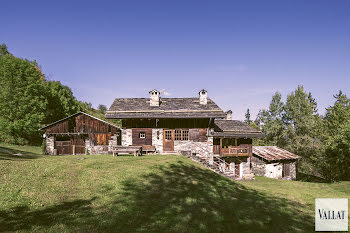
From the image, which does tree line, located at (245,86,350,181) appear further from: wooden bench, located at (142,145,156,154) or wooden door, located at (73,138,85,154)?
wooden door, located at (73,138,85,154)

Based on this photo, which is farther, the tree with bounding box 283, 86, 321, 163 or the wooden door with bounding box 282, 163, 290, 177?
the tree with bounding box 283, 86, 321, 163

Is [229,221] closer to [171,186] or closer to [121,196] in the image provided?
[171,186]

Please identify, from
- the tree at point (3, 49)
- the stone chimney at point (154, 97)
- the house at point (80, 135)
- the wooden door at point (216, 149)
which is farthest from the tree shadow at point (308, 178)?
the tree at point (3, 49)

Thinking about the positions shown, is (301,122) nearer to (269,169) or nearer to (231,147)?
(269,169)

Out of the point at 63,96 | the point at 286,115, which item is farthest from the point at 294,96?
the point at 63,96

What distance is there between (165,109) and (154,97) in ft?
8.56

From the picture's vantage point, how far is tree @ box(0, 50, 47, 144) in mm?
35781

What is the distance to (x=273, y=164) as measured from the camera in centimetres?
2986

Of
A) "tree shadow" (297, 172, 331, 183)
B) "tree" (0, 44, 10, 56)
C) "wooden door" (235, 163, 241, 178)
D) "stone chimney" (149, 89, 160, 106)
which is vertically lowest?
"tree shadow" (297, 172, 331, 183)

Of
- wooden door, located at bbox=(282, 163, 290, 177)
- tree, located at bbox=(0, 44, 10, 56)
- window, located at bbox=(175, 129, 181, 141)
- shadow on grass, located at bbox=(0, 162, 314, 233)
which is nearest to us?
shadow on grass, located at bbox=(0, 162, 314, 233)

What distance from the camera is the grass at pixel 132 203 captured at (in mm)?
7809

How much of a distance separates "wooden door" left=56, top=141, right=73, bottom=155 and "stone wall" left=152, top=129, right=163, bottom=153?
1446 cm

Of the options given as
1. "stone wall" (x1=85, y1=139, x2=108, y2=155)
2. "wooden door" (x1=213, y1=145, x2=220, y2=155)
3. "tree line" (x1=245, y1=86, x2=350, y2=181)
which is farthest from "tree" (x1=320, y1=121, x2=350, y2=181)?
"stone wall" (x1=85, y1=139, x2=108, y2=155)

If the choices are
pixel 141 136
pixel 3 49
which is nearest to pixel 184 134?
pixel 141 136
